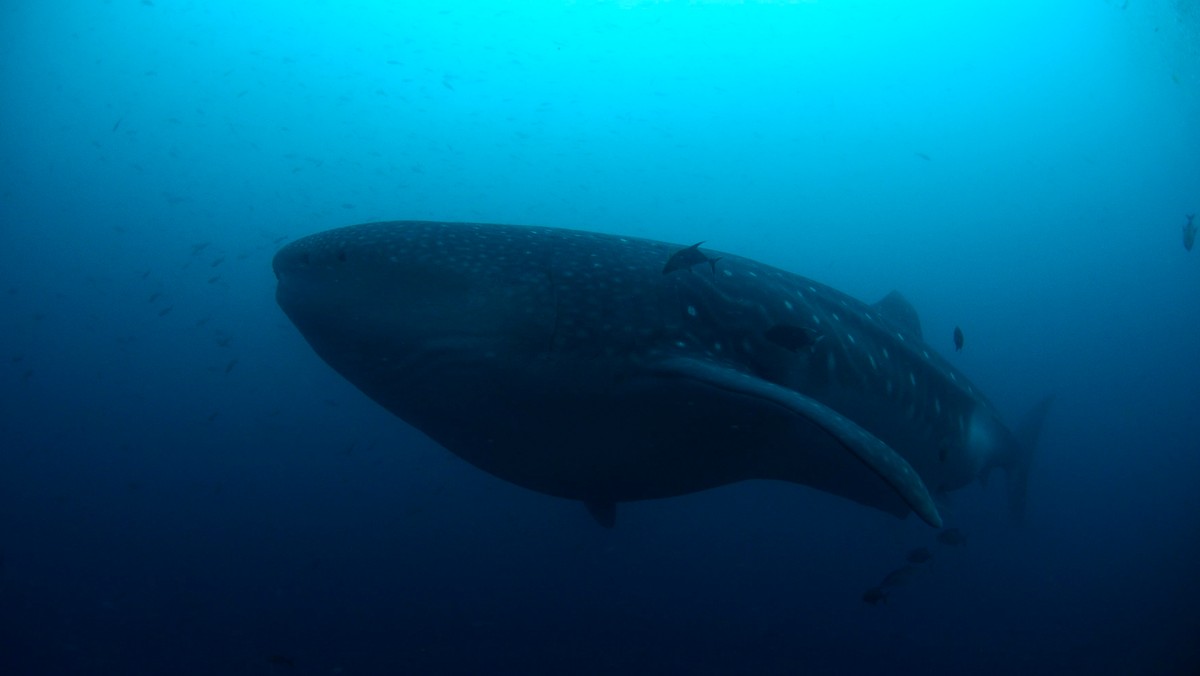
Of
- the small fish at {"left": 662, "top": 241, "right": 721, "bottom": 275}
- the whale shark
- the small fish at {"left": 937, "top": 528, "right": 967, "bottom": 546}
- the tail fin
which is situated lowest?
the small fish at {"left": 937, "top": 528, "right": 967, "bottom": 546}

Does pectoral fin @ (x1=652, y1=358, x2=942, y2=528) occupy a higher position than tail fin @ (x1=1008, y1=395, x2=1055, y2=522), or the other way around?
pectoral fin @ (x1=652, y1=358, x2=942, y2=528)

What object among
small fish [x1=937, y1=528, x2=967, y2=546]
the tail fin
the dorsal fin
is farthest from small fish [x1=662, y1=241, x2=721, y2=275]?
the tail fin

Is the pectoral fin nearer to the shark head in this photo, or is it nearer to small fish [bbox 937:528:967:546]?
the shark head

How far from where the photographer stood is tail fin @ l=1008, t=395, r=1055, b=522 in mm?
6887

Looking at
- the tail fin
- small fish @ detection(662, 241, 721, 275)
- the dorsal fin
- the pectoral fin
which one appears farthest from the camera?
the tail fin

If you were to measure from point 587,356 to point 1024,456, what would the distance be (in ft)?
20.9

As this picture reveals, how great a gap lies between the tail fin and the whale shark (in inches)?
163

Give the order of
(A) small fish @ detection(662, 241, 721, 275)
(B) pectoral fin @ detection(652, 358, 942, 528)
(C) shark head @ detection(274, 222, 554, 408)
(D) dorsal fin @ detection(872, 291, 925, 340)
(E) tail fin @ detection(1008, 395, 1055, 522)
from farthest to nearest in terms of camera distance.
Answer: (E) tail fin @ detection(1008, 395, 1055, 522) → (D) dorsal fin @ detection(872, 291, 925, 340) → (A) small fish @ detection(662, 241, 721, 275) → (C) shark head @ detection(274, 222, 554, 408) → (B) pectoral fin @ detection(652, 358, 942, 528)

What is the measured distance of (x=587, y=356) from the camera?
302 centimetres

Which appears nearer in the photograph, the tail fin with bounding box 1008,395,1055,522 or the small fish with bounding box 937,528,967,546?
the small fish with bounding box 937,528,967,546

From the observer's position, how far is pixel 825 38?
159 ft

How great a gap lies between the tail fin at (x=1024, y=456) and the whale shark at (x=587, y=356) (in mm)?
4150

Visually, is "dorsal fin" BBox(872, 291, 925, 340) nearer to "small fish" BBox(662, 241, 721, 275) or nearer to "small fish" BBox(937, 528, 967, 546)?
"small fish" BBox(937, 528, 967, 546)

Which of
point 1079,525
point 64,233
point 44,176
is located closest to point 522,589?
point 1079,525
